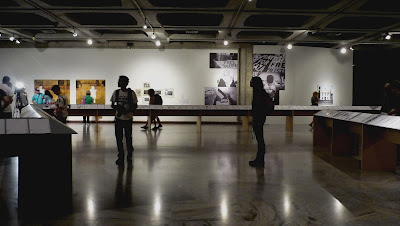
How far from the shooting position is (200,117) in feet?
41.7

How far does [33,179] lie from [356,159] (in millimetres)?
6055

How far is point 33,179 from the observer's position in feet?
11.8

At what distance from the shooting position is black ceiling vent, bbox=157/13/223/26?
1345 centimetres

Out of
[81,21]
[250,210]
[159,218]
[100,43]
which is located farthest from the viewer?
[100,43]

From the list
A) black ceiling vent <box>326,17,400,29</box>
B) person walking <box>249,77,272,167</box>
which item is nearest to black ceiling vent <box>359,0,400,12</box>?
Answer: black ceiling vent <box>326,17,400,29</box>

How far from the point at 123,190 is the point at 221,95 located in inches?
511

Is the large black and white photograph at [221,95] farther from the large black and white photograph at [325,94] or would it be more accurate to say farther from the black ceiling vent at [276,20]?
the large black and white photograph at [325,94]

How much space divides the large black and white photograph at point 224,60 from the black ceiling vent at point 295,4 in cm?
569

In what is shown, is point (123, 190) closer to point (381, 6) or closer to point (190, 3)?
point (190, 3)

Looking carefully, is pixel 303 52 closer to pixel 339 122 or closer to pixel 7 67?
pixel 339 122

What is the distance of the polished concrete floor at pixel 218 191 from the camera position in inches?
135

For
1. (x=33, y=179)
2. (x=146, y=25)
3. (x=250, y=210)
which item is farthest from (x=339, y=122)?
(x=146, y=25)

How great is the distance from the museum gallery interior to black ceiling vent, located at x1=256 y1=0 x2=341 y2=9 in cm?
7

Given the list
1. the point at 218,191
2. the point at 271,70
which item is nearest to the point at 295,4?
the point at 271,70
